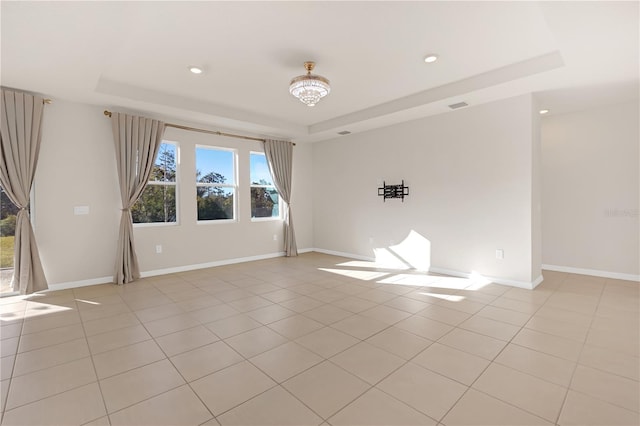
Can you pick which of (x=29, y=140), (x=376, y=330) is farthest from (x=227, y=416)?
(x=29, y=140)

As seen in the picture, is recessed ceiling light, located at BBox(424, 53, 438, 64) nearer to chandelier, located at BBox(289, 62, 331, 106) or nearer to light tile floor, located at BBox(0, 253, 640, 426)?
chandelier, located at BBox(289, 62, 331, 106)

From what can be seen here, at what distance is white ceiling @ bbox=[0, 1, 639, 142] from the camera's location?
2.33 metres

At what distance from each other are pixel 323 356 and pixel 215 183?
416 cm

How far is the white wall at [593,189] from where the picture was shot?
14.1 feet

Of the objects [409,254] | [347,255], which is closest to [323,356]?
[409,254]

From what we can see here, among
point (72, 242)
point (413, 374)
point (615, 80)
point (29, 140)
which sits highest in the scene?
point (615, 80)

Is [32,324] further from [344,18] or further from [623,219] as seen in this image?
[623,219]

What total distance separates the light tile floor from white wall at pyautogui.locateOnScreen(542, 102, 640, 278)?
0.75 m

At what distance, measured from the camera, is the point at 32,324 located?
2.90 m

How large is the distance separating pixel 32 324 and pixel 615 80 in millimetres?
6766

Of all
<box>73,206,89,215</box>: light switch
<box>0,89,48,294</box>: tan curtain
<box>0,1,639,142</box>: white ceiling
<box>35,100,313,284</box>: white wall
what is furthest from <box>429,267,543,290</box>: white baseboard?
<box>0,89,48,294</box>: tan curtain

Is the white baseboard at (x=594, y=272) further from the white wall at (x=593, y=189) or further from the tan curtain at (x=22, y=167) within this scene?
the tan curtain at (x=22, y=167)

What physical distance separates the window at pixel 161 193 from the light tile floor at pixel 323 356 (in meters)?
1.30

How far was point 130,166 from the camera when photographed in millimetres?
4414
